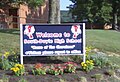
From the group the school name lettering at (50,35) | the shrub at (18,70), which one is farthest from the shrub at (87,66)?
the shrub at (18,70)

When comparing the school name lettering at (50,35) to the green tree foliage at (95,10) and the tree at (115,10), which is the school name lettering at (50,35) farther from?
the tree at (115,10)

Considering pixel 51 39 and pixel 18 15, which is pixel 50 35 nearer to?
pixel 51 39

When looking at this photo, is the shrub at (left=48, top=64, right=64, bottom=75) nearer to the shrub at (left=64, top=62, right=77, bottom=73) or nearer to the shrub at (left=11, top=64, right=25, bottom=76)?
the shrub at (left=64, top=62, right=77, bottom=73)

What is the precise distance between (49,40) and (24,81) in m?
2.07

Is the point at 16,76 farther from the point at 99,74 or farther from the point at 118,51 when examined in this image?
the point at 118,51

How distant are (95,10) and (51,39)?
45.9 meters

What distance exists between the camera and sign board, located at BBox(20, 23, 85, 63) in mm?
10508

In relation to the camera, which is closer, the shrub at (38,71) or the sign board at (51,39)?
the shrub at (38,71)

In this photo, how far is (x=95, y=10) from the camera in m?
55.9

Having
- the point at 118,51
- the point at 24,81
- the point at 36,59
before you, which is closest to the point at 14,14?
the point at 118,51

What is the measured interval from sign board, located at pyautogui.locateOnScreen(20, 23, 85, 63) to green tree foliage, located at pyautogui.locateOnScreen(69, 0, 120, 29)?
44.4m

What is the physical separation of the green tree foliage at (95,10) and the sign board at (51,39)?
4436cm

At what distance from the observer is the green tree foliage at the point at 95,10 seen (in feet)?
182

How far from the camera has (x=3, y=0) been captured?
35.5m
